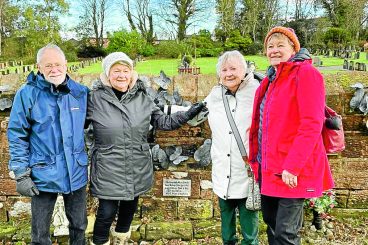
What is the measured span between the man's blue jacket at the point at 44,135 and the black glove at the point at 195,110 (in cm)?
92

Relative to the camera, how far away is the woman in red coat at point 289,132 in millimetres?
2318

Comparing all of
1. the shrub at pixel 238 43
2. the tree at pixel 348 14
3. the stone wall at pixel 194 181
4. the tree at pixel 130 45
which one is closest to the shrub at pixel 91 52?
the tree at pixel 130 45

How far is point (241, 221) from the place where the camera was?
117 inches

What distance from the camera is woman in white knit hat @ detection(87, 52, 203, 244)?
2.85m

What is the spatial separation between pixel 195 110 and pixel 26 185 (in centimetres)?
140

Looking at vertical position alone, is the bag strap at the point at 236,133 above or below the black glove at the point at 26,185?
above

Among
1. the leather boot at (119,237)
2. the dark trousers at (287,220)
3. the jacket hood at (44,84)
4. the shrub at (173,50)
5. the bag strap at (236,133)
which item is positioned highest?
the shrub at (173,50)

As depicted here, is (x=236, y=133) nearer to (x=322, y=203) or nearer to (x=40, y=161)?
(x=40, y=161)

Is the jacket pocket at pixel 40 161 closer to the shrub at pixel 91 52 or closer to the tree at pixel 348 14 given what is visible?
the shrub at pixel 91 52

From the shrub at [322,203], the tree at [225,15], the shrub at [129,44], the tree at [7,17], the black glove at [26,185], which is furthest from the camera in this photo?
the tree at [225,15]

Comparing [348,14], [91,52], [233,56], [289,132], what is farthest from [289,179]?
[348,14]

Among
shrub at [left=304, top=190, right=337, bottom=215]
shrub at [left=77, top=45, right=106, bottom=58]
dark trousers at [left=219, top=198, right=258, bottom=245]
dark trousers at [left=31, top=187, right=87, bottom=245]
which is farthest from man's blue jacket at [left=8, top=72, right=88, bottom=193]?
shrub at [left=77, top=45, right=106, bottom=58]

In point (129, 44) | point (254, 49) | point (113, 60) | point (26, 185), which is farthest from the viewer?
point (129, 44)

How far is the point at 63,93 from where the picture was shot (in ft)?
9.18
